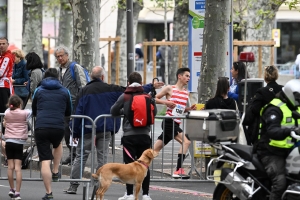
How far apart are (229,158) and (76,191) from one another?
12.9 feet

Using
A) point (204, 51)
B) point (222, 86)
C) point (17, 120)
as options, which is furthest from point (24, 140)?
point (204, 51)

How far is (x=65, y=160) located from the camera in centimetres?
1431

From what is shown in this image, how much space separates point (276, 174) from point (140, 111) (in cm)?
285

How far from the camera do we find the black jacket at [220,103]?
13.0 m

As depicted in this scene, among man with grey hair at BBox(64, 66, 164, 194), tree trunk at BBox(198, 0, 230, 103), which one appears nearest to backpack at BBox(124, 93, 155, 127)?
man with grey hair at BBox(64, 66, 164, 194)

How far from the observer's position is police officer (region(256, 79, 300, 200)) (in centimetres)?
948

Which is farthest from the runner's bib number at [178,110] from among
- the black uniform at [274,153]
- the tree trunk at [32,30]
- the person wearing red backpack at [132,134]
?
the tree trunk at [32,30]

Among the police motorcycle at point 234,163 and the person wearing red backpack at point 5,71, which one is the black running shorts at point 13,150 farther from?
the person wearing red backpack at point 5,71

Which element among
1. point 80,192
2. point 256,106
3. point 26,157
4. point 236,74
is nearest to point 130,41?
point 236,74

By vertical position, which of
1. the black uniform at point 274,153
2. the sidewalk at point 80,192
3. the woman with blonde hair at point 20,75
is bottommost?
the sidewalk at point 80,192

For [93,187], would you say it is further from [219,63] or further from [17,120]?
[219,63]

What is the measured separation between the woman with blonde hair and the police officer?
27.6 ft

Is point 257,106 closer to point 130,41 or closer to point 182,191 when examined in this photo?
point 182,191

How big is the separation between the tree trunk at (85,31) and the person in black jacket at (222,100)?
6.81 meters
